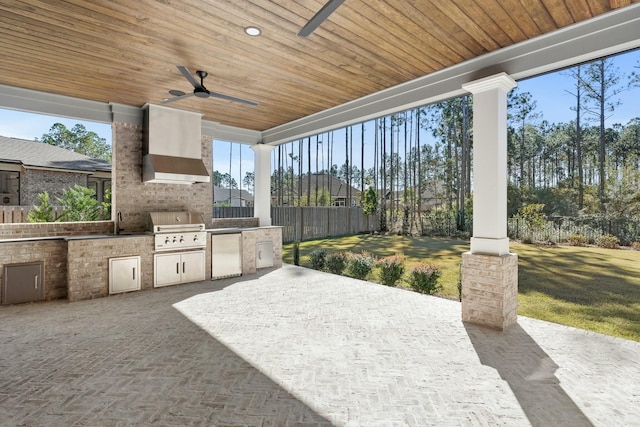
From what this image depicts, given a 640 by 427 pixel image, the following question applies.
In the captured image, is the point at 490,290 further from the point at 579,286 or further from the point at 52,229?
the point at 52,229

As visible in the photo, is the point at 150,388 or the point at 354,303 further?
the point at 354,303

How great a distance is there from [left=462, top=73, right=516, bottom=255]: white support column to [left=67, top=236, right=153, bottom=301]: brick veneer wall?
5.76 meters

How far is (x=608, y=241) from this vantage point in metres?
6.61

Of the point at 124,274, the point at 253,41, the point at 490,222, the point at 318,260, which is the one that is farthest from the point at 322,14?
the point at 318,260

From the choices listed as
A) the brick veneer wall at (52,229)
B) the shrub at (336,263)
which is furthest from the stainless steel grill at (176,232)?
the shrub at (336,263)

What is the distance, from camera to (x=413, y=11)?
3082 millimetres

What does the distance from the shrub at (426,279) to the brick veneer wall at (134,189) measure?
5.16 meters

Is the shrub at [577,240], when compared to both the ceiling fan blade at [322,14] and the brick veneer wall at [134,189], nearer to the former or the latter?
the ceiling fan blade at [322,14]

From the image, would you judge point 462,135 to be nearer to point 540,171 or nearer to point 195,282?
point 540,171

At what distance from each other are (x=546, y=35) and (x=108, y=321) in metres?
6.50

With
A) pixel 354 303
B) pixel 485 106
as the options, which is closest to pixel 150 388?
pixel 354 303

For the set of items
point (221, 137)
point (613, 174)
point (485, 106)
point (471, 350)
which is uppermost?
point (221, 137)

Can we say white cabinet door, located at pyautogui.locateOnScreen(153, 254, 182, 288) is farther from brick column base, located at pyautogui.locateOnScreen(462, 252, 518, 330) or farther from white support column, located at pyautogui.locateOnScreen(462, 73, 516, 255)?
white support column, located at pyautogui.locateOnScreen(462, 73, 516, 255)

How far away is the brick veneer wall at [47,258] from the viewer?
4961 mm
